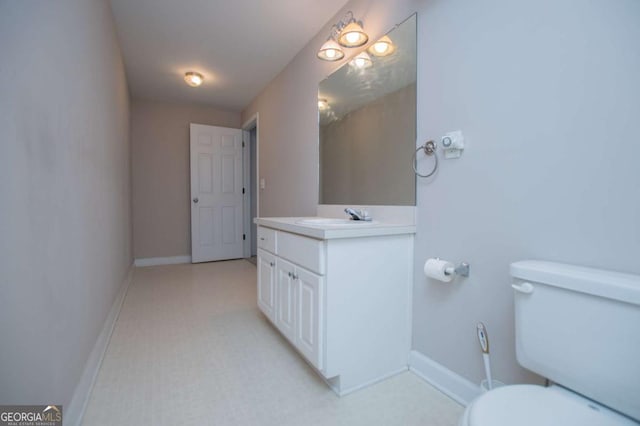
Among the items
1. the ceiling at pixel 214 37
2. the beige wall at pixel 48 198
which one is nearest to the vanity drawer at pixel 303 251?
the beige wall at pixel 48 198

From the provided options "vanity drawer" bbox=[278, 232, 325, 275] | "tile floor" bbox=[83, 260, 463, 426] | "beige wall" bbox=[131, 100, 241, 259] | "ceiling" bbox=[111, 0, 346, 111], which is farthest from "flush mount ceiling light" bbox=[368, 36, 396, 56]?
"beige wall" bbox=[131, 100, 241, 259]

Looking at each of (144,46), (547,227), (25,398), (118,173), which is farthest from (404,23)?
(118,173)

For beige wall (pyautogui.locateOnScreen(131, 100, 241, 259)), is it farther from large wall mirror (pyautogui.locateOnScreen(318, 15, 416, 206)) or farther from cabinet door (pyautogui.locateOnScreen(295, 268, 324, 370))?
cabinet door (pyautogui.locateOnScreen(295, 268, 324, 370))

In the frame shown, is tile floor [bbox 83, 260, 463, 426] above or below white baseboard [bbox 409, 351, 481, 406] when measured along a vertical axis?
below

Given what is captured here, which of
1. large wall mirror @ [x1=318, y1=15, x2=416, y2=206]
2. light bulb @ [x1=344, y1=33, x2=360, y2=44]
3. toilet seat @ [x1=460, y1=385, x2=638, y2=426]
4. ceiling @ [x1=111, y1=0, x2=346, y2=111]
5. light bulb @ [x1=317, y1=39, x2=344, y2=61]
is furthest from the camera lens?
ceiling @ [x1=111, y1=0, x2=346, y2=111]

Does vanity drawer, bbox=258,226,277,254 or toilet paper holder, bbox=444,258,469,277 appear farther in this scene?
vanity drawer, bbox=258,226,277,254

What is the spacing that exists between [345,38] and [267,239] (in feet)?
4.36

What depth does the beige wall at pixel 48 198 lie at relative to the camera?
29.3 inches

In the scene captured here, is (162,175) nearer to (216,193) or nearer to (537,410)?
(216,193)

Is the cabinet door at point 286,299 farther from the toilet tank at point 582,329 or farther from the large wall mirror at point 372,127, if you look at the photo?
the toilet tank at point 582,329

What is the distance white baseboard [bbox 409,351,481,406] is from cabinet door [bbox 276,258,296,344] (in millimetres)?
663

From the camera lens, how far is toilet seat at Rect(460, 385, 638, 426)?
0.72 m

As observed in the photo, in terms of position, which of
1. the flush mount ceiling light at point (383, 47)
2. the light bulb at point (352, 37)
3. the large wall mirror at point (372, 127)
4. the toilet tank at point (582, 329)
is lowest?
the toilet tank at point (582, 329)

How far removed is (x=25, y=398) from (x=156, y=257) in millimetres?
3785
